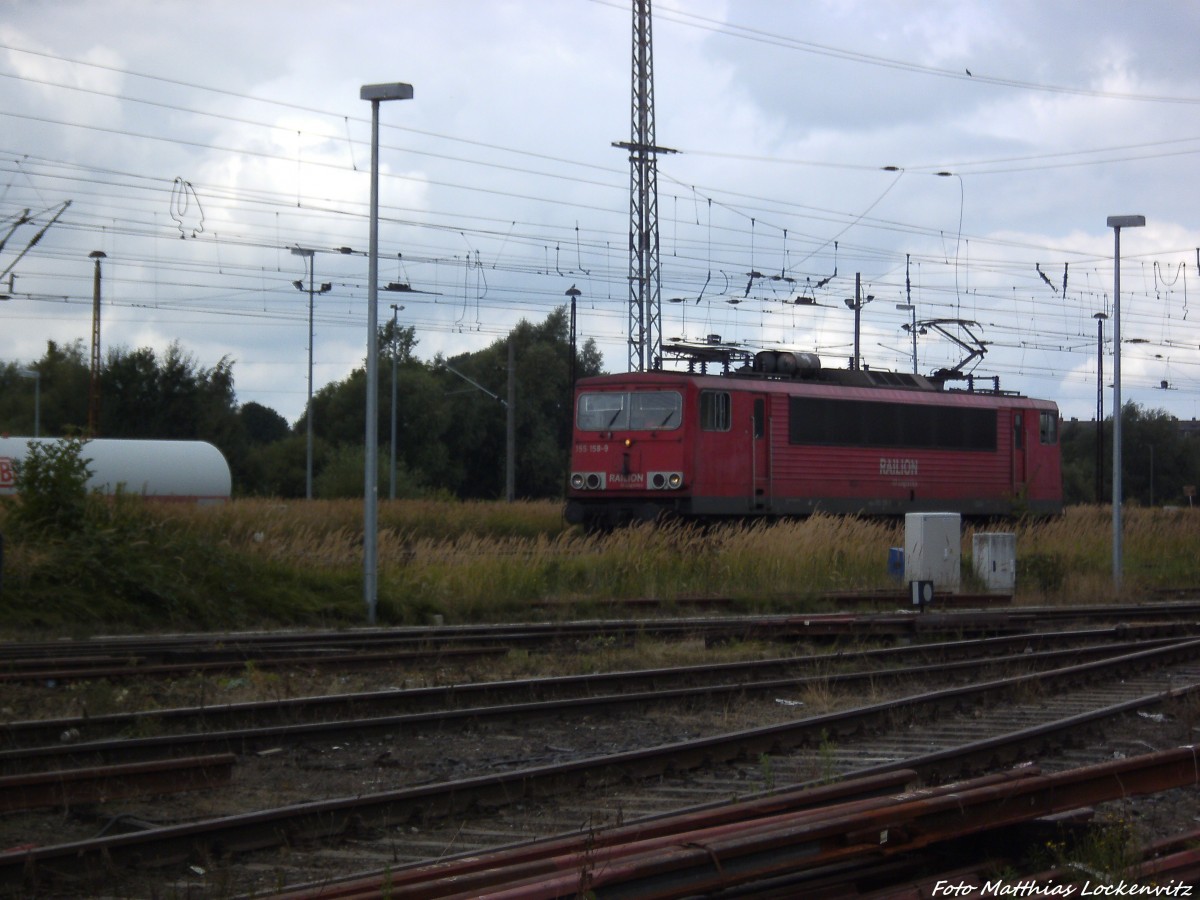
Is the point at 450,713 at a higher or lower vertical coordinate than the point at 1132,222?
lower

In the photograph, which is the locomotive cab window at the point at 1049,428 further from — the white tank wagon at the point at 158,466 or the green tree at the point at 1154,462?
the green tree at the point at 1154,462

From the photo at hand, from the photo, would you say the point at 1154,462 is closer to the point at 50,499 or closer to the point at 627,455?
the point at 627,455

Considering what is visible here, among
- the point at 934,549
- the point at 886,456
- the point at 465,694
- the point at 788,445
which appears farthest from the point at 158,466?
the point at 465,694

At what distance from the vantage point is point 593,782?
307 inches

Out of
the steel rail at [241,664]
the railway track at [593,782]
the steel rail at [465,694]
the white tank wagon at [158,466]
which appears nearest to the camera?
the railway track at [593,782]

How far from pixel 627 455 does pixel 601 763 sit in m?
15.4

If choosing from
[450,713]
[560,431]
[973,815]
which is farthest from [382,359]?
[973,815]

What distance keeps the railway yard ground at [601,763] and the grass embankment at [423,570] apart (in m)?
1.81

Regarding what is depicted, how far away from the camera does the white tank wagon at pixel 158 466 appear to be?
27.2 metres

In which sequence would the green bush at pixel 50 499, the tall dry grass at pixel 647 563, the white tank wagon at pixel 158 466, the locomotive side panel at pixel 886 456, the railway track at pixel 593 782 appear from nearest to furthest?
the railway track at pixel 593 782, the green bush at pixel 50 499, the tall dry grass at pixel 647 563, the locomotive side panel at pixel 886 456, the white tank wagon at pixel 158 466

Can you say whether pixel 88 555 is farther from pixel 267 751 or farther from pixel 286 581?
pixel 267 751

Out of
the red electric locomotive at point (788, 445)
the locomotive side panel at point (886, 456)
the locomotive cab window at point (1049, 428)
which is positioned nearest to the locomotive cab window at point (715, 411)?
the red electric locomotive at point (788, 445)

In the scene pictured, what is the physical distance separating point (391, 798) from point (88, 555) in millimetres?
10858

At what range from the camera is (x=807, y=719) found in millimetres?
9414
